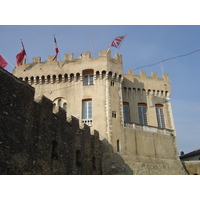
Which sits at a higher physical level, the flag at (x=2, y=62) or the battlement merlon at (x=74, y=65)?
the battlement merlon at (x=74, y=65)

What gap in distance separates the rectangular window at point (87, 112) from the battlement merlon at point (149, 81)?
683 centimetres

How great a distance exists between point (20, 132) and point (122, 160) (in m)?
11.3

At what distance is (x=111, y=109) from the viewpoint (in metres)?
22.1

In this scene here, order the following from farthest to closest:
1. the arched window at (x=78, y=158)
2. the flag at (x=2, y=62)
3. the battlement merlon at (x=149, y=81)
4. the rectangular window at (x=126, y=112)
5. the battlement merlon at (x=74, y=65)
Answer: the battlement merlon at (x=149, y=81) < the rectangular window at (x=126, y=112) < the battlement merlon at (x=74, y=65) < the flag at (x=2, y=62) < the arched window at (x=78, y=158)

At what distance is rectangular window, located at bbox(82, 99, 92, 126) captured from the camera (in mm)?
22172

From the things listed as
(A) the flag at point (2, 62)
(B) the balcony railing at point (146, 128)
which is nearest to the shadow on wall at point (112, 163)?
(B) the balcony railing at point (146, 128)

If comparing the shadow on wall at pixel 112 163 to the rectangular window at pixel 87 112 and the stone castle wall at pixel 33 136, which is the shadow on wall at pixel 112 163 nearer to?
the rectangular window at pixel 87 112

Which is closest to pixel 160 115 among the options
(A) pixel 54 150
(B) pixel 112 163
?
(B) pixel 112 163

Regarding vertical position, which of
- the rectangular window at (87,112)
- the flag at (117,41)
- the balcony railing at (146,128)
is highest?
the flag at (117,41)

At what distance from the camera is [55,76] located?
24828mm

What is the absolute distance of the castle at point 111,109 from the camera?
20891 millimetres

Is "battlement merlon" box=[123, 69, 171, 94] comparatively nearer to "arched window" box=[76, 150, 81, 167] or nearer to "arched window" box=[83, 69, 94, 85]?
"arched window" box=[83, 69, 94, 85]

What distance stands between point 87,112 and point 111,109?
7.89ft

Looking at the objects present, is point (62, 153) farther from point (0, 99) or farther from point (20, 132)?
point (0, 99)
